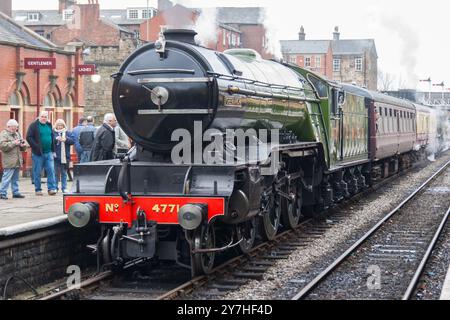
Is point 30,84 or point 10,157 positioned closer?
point 10,157

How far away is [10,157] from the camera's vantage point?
13.2 meters

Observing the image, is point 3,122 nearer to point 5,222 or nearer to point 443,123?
point 5,222

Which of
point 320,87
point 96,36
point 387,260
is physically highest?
point 96,36

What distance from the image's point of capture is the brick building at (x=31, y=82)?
19484 mm

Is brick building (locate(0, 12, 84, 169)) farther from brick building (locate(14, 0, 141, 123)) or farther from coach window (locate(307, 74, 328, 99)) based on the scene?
coach window (locate(307, 74, 328, 99))

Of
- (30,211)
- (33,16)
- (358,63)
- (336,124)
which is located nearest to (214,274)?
(30,211)

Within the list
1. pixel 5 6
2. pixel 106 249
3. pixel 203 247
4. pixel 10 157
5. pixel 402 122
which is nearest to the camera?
pixel 203 247

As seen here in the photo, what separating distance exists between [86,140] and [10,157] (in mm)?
1902

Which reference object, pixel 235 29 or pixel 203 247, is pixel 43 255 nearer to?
pixel 203 247

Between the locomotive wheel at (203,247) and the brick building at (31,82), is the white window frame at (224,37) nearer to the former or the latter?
the brick building at (31,82)

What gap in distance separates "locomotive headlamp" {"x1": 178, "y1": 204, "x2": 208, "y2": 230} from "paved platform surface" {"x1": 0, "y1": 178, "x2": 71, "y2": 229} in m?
2.42

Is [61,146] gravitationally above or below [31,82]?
below

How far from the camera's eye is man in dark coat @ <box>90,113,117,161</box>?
1170 cm

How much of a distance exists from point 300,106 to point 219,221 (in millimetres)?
3990
